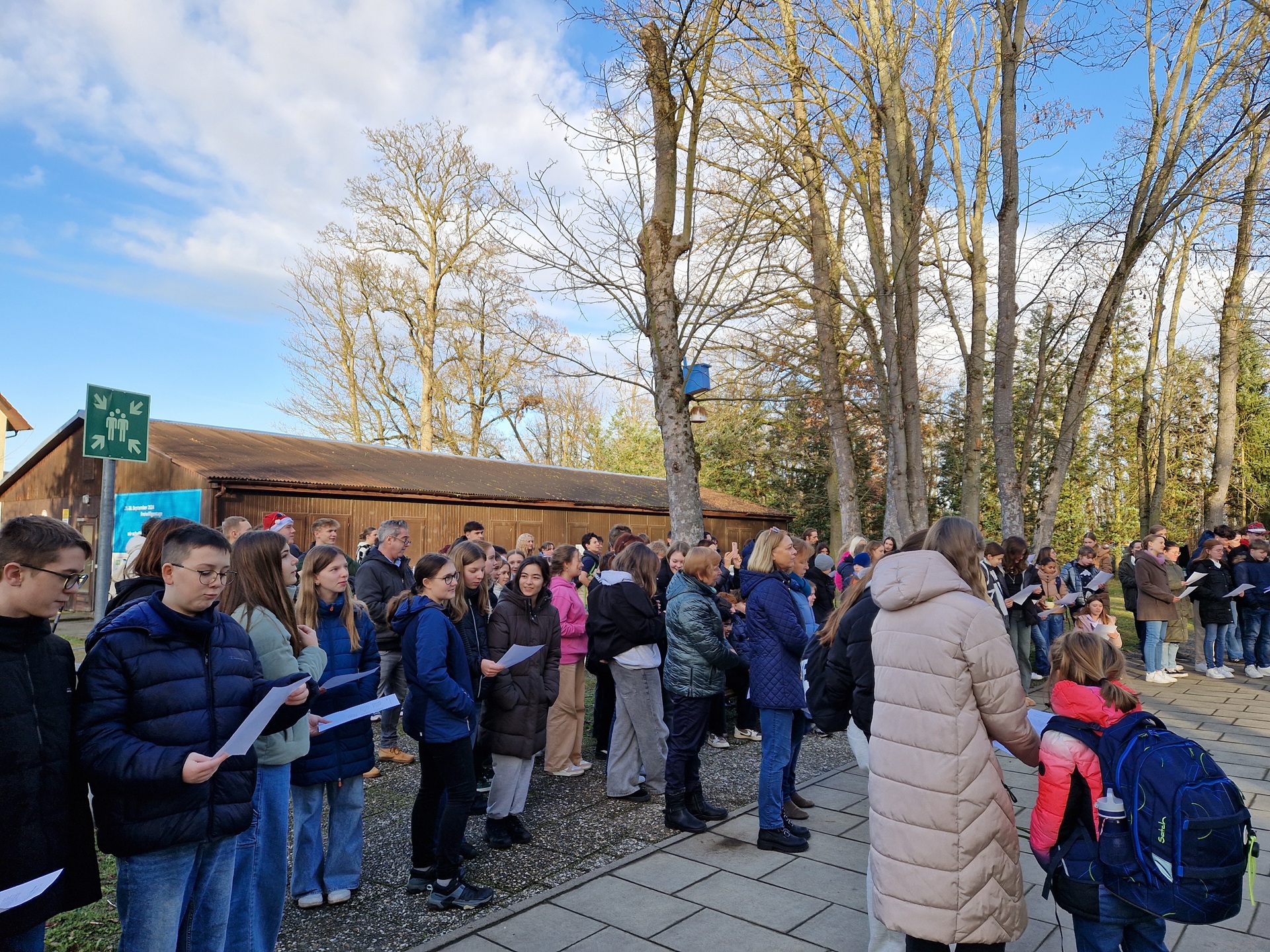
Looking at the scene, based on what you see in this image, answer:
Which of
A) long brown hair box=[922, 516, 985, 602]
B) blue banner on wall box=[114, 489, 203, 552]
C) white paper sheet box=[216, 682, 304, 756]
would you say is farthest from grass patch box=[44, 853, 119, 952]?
blue banner on wall box=[114, 489, 203, 552]

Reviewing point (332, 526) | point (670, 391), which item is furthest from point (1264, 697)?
point (332, 526)

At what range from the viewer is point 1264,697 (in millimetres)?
10148

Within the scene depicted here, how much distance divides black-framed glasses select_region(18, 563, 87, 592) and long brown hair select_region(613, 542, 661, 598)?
13.4 ft

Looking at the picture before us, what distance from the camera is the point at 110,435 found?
6199mm

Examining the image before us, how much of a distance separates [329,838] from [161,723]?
2015 mm

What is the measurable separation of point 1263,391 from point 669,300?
34773 millimetres

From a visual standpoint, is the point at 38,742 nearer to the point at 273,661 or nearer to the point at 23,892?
the point at 23,892

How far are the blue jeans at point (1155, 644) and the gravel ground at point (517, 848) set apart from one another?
610 centimetres

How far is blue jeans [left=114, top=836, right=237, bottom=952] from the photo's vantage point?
2.70 meters

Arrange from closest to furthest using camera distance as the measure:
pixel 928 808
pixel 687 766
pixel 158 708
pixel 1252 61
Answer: pixel 158 708 < pixel 928 808 < pixel 687 766 < pixel 1252 61

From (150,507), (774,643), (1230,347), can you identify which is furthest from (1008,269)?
(150,507)

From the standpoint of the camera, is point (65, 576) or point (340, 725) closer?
point (65, 576)

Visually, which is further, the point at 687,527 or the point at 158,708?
the point at 687,527

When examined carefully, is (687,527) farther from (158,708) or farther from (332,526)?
(158,708)
